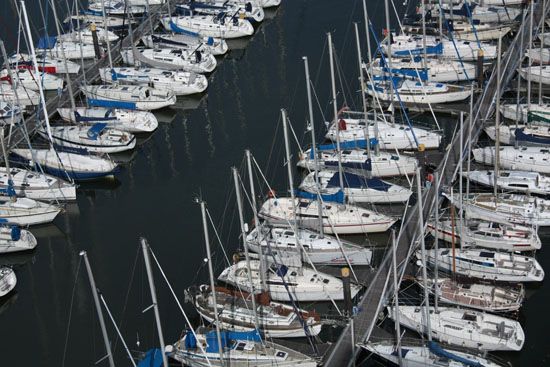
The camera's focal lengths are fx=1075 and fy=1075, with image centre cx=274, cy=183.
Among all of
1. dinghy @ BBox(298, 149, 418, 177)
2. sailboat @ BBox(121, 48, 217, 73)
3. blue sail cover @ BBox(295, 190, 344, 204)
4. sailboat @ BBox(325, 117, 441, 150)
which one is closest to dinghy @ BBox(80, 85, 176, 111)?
sailboat @ BBox(121, 48, 217, 73)

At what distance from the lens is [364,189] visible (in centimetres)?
6744

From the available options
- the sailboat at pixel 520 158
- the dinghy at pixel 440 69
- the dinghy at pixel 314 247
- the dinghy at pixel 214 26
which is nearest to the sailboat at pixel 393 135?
the sailboat at pixel 520 158

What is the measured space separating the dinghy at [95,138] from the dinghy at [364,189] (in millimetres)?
15902

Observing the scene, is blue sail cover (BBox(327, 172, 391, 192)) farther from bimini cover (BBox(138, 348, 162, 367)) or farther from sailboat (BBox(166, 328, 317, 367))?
bimini cover (BBox(138, 348, 162, 367))

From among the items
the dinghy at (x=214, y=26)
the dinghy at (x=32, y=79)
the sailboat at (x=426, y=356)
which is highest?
the dinghy at (x=214, y=26)

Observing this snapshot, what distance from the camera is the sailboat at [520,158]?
6906cm

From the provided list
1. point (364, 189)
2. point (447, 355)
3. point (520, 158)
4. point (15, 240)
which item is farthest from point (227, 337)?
point (520, 158)

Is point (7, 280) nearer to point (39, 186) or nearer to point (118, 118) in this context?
point (39, 186)

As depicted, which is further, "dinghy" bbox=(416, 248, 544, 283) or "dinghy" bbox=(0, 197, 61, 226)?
"dinghy" bbox=(0, 197, 61, 226)

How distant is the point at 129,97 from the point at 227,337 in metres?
32.2

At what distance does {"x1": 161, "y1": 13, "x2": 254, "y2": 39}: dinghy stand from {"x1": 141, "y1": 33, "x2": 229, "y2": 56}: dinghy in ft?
3.37

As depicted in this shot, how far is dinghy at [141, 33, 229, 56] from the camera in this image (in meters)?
90.4

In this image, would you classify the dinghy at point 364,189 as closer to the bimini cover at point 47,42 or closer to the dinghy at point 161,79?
the dinghy at point 161,79

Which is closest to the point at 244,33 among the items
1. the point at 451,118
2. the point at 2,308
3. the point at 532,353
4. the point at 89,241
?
the point at 451,118
